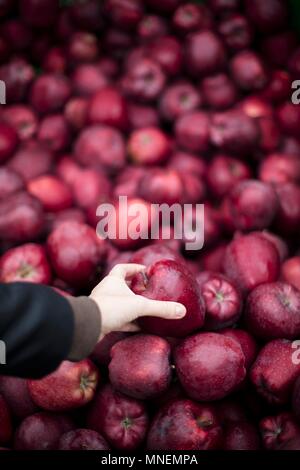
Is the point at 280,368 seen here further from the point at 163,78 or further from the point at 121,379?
the point at 163,78

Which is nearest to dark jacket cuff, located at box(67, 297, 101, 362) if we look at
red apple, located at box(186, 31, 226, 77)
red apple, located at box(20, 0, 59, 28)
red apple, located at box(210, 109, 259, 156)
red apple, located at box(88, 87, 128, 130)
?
red apple, located at box(210, 109, 259, 156)

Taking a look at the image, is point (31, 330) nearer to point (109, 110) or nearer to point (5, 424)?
point (5, 424)

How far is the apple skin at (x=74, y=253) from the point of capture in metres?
2.38

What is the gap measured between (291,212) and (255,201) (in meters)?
0.24

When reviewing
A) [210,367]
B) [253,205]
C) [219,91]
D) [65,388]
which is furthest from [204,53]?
[65,388]

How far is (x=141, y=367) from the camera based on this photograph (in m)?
1.77

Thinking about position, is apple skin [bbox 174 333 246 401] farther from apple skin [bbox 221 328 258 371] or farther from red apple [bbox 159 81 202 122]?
red apple [bbox 159 81 202 122]

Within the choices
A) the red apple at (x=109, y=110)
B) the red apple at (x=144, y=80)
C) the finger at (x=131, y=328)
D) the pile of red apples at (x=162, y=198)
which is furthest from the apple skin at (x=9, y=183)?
the finger at (x=131, y=328)

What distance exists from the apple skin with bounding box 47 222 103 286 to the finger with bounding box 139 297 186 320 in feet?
2.37

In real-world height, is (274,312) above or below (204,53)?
below

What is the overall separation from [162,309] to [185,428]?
400 millimetres

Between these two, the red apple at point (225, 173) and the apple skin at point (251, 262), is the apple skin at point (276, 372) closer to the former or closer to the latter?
the apple skin at point (251, 262)

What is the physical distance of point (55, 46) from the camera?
378cm

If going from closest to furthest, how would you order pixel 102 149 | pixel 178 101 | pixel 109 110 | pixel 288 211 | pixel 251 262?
pixel 251 262 < pixel 288 211 < pixel 102 149 < pixel 109 110 < pixel 178 101
